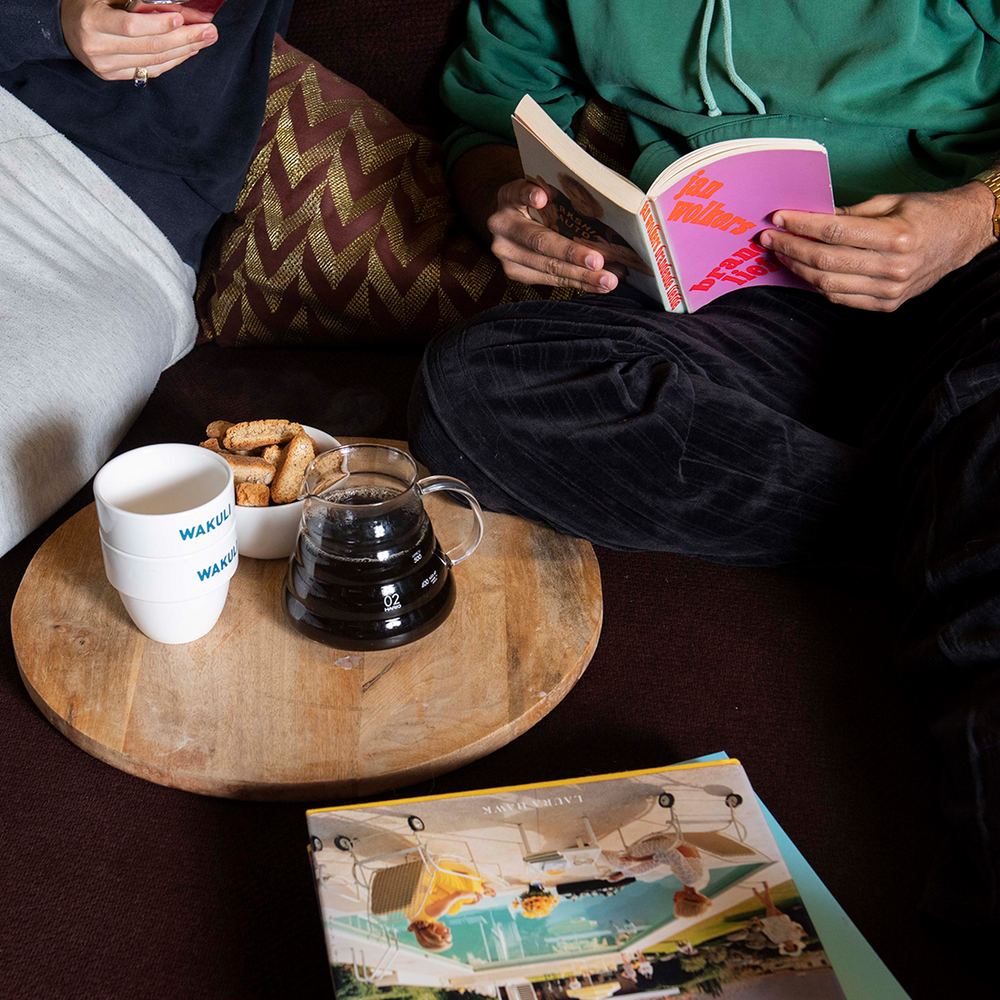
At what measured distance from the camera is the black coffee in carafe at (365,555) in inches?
31.9

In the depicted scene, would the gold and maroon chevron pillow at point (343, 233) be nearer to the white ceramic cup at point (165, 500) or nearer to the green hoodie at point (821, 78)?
the green hoodie at point (821, 78)

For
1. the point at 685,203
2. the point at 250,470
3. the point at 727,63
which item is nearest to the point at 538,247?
the point at 685,203

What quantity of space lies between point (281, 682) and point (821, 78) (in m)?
0.92

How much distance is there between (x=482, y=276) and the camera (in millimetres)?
1388

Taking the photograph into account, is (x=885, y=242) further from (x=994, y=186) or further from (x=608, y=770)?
(x=608, y=770)

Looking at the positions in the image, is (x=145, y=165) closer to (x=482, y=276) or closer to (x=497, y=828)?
(x=482, y=276)

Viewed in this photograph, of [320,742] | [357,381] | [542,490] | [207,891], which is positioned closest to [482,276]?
[357,381]

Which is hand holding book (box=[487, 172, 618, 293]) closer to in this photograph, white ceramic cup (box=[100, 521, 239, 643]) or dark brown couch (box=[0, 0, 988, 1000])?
dark brown couch (box=[0, 0, 988, 1000])

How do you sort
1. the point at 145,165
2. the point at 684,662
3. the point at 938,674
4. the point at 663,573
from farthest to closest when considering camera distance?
the point at 145,165 → the point at 663,573 → the point at 684,662 → the point at 938,674

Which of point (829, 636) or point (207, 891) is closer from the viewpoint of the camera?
point (207, 891)

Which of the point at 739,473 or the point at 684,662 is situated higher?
the point at 739,473

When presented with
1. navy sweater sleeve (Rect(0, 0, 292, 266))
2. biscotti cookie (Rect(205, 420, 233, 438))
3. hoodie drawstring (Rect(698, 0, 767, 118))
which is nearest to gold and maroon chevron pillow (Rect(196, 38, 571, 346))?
navy sweater sleeve (Rect(0, 0, 292, 266))

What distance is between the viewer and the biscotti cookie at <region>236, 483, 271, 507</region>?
0.90m

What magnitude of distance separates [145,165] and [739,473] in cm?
96
